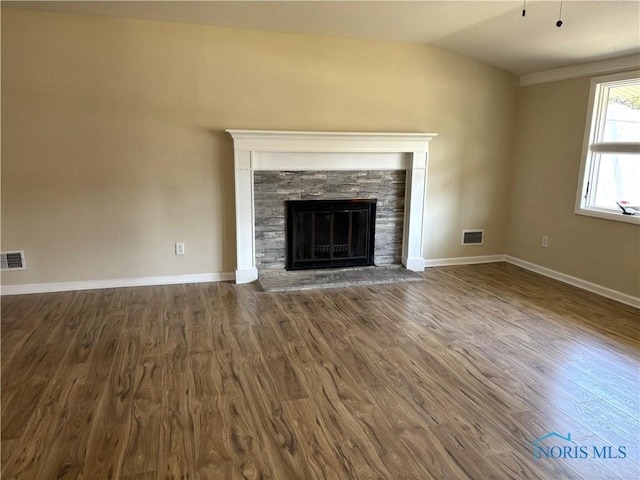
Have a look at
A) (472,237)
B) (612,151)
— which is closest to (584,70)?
(612,151)

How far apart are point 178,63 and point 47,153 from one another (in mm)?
1453

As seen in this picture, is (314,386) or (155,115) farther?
(155,115)

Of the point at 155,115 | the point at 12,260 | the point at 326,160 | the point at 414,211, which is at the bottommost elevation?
the point at 12,260

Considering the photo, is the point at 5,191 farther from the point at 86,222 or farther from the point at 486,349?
the point at 486,349

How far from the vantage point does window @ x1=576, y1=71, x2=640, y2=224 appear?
3.96 m

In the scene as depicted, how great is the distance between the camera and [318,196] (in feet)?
15.4

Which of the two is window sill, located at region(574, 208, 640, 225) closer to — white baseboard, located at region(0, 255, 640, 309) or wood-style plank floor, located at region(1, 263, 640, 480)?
white baseboard, located at region(0, 255, 640, 309)

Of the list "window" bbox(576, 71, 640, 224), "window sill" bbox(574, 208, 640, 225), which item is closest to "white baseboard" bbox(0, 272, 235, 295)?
"window sill" bbox(574, 208, 640, 225)

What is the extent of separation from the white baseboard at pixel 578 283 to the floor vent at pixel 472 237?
0.46 metres

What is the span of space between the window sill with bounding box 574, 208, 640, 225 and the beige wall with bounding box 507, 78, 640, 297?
0.05 m

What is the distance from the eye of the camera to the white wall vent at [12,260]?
393cm

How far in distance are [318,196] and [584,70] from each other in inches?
115

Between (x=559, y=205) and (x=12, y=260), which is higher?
(x=559, y=205)

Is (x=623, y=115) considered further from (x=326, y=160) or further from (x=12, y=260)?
(x=12, y=260)
